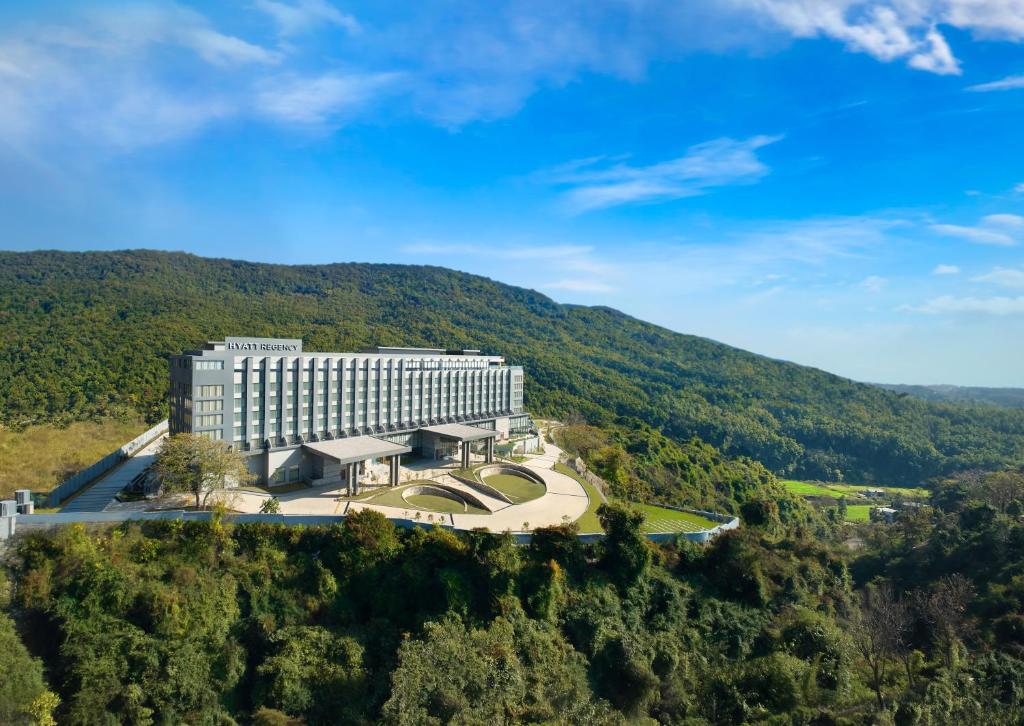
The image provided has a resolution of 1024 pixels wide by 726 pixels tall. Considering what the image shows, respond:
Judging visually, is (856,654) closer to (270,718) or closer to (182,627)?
(270,718)

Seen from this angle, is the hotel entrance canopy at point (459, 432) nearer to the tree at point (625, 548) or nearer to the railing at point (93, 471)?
the tree at point (625, 548)

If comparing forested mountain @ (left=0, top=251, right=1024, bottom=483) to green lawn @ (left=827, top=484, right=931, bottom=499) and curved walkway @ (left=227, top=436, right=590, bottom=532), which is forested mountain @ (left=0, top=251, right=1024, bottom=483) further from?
curved walkway @ (left=227, top=436, right=590, bottom=532)

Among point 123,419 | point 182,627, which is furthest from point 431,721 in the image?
point 123,419

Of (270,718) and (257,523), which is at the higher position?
(257,523)

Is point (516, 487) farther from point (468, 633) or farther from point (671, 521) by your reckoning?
point (468, 633)

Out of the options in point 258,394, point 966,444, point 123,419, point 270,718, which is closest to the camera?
point 270,718

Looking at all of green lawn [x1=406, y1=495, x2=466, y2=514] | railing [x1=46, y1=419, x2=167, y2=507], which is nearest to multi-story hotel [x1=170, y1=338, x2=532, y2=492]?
green lawn [x1=406, y1=495, x2=466, y2=514]
